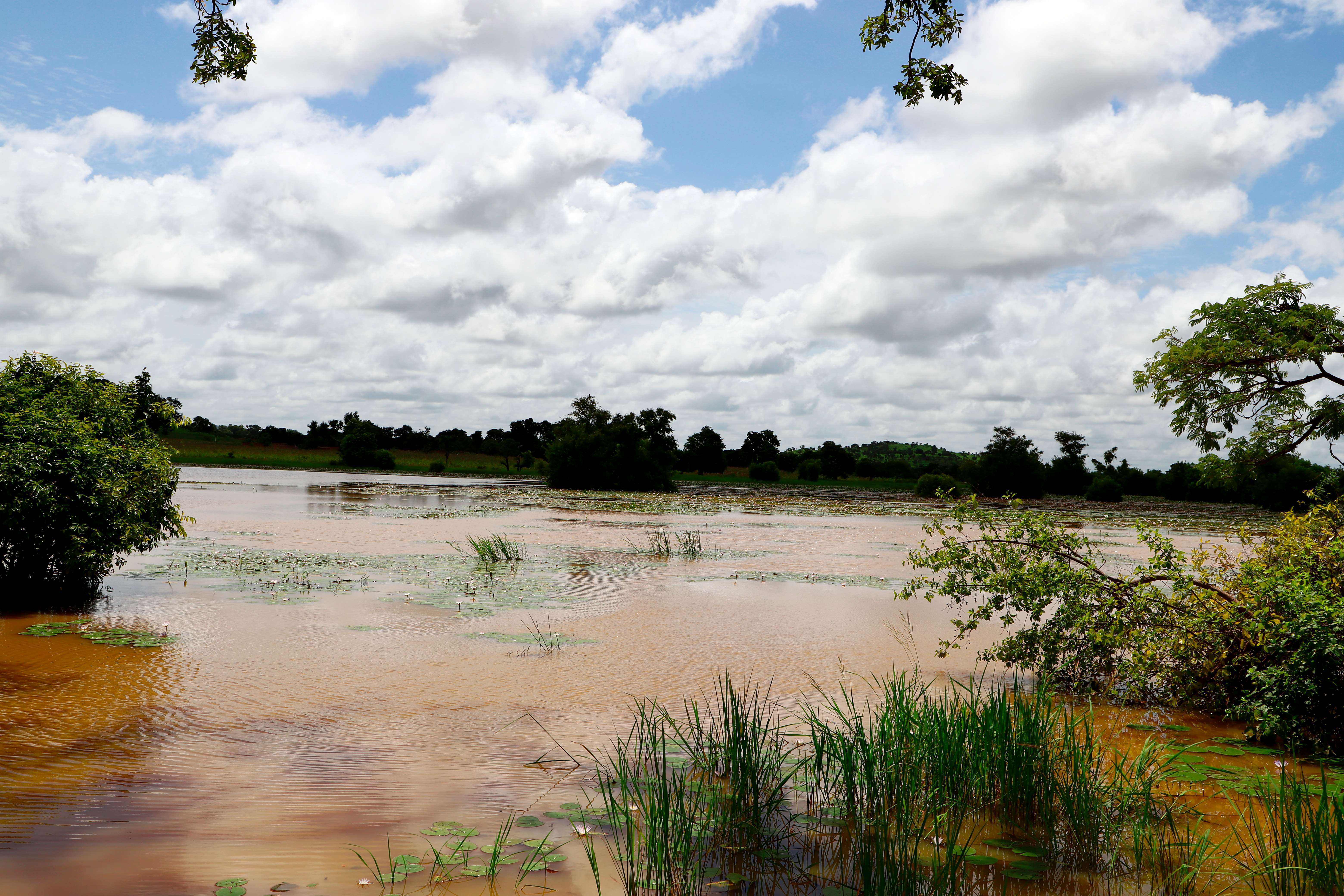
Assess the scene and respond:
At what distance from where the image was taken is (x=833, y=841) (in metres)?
5.33

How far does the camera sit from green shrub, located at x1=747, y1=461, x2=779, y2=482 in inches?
4259

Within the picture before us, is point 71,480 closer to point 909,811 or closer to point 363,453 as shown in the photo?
point 909,811

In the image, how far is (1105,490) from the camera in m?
80.9

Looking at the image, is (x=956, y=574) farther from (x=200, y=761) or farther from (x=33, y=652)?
(x=33, y=652)

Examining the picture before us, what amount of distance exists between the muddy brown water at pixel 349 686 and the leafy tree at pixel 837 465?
317 feet

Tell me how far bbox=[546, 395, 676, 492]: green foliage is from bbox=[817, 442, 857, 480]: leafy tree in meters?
49.9

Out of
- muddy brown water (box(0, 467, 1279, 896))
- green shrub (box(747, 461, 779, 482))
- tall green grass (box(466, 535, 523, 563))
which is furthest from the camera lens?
green shrub (box(747, 461, 779, 482))

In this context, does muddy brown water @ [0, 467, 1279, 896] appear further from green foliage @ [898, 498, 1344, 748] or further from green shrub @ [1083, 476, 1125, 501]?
green shrub @ [1083, 476, 1125, 501]

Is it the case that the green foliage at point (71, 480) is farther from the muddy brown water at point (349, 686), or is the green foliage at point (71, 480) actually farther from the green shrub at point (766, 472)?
the green shrub at point (766, 472)

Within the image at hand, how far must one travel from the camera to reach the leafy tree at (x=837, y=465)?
387 feet

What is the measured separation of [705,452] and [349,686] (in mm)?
111572

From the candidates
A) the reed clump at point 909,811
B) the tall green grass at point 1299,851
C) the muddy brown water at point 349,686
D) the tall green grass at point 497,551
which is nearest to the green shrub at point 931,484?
the muddy brown water at point 349,686

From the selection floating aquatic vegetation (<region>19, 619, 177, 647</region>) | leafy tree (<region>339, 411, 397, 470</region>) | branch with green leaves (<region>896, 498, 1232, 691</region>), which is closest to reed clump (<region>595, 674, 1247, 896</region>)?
branch with green leaves (<region>896, 498, 1232, 691</region>)

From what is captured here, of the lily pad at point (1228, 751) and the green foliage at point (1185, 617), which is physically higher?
the green foliage at point (1185, 617)
